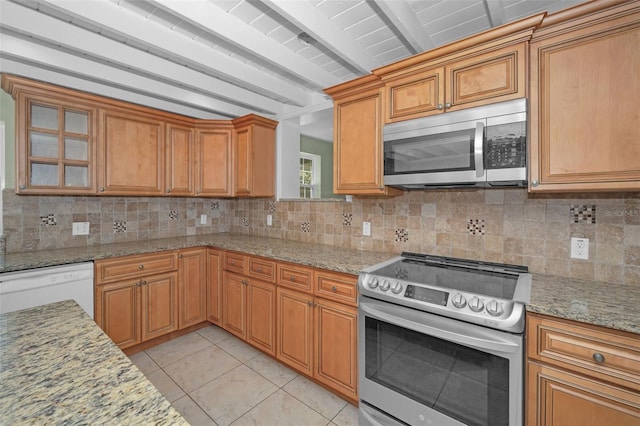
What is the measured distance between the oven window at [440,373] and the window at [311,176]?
4083 mm

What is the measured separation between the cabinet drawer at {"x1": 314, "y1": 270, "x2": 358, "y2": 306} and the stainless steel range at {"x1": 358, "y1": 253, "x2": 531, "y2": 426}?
0.37ft

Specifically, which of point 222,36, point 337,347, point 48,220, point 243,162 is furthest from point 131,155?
point 337,347

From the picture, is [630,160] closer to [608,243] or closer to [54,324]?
[608,243]

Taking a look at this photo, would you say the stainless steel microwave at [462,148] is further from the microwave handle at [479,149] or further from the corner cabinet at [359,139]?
the corner cabinet at [359,139]

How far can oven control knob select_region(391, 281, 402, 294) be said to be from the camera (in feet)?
5.25

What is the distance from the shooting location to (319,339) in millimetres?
2078

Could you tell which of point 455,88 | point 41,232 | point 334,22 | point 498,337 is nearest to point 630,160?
point 455,88

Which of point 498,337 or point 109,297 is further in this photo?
point 109,297

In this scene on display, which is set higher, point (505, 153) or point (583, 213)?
point (505, 153)

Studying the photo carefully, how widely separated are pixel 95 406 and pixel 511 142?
6.28 ft

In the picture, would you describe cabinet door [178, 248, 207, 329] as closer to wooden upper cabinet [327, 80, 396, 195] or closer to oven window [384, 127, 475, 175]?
wooden upper cabinet [327, 80, 396, 195]

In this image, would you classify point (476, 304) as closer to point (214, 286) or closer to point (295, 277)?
→ point (295, 277)

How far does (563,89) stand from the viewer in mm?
1442

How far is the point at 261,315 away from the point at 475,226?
1837 millimetres
